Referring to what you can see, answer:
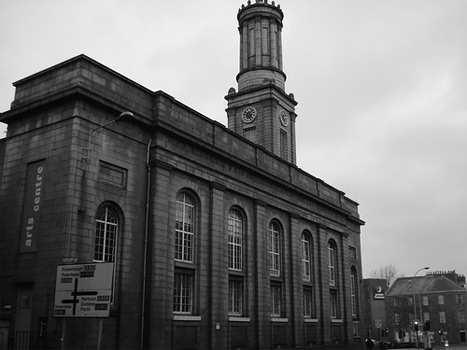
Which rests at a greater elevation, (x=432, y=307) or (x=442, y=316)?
(x=432, y=307)

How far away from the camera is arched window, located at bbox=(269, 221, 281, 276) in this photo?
36.8 m

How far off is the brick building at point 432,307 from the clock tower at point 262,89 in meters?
47.7

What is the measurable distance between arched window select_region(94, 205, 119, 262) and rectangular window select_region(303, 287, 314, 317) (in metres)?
20.1

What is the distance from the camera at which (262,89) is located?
4722 centimetres

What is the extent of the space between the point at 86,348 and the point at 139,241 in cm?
570

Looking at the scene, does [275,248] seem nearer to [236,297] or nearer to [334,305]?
[236,297]

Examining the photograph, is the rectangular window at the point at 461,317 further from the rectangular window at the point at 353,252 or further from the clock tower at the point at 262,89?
the clock tower at the point at 262,89

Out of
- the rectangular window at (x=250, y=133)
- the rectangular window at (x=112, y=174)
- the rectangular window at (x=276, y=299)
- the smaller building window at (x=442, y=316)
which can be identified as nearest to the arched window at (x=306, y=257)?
the rectangular window at (x=276, y=299)

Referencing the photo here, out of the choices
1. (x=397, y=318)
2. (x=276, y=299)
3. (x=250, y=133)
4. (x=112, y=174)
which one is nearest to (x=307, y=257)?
(x=276, y=299)

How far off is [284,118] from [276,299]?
61.3 feet

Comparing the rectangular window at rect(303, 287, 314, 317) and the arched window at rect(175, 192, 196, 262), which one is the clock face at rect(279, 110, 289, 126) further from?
the arched window at rect(175, 192, 196, 262)

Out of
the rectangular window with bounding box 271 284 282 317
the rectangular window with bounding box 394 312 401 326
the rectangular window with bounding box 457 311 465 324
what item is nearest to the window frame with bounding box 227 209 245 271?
the rectangular window with bounding box 271 284 282 317

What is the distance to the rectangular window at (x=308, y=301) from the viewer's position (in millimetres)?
40312

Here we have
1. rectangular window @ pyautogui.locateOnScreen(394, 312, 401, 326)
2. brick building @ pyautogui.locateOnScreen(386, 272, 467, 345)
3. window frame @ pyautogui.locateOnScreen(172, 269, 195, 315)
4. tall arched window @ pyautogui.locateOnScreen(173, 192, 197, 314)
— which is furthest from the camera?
rectangular window @ pyautogui.locateOnScreen(394, 312, 401, 326)
